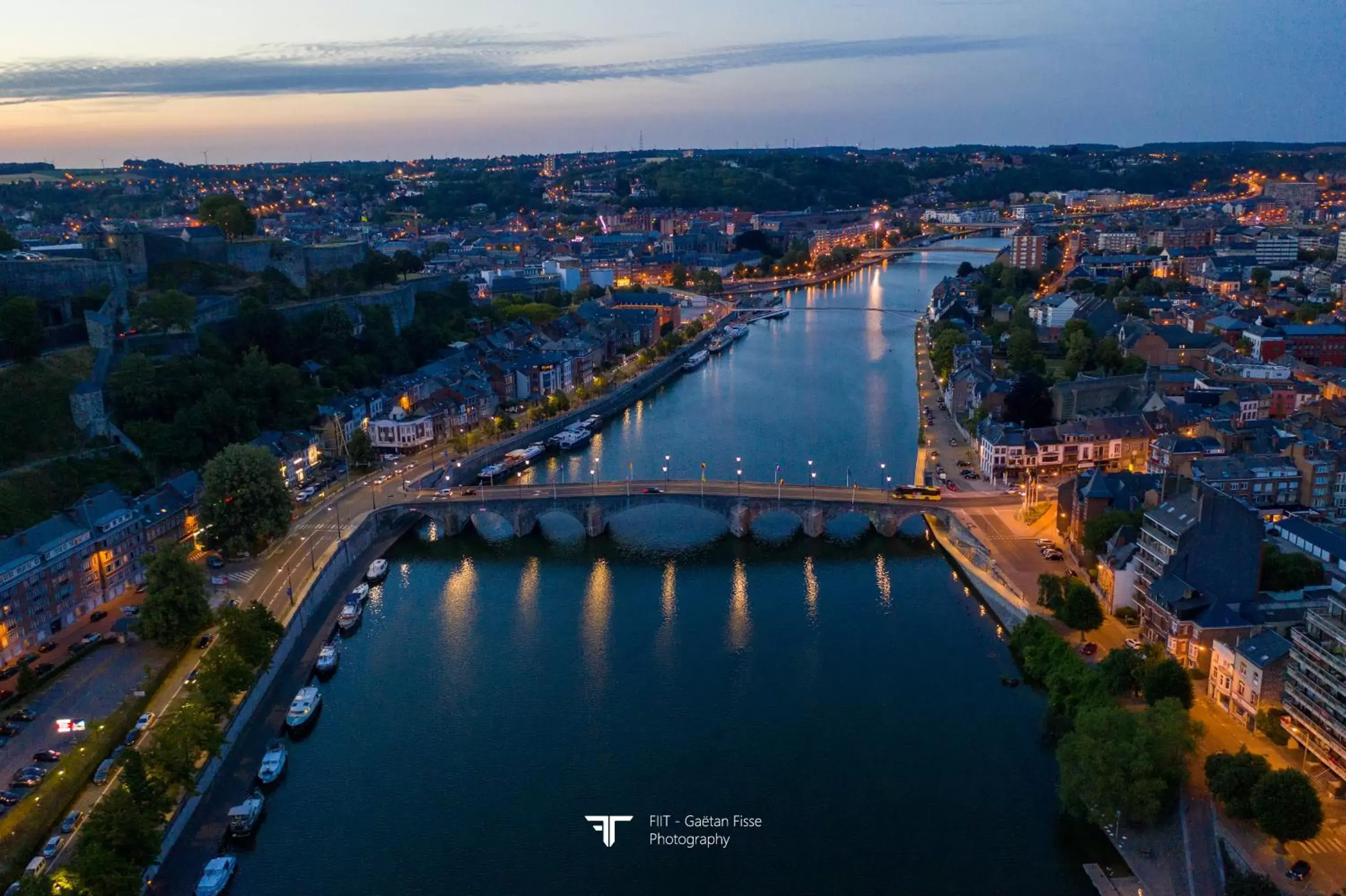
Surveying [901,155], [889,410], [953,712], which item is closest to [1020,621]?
[953,712]

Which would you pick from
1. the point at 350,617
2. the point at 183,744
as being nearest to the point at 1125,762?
the point at 183,744

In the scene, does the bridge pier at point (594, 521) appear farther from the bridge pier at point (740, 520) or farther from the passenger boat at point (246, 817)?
the passenger boat at point (246, 817)

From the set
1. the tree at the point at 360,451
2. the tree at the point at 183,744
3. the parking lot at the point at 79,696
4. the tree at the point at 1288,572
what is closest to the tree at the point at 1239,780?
the tree at the point at 1288,572

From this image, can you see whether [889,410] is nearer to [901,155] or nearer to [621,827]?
[621,827]

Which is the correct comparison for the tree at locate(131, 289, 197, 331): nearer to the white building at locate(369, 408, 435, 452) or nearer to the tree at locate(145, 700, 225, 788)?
A: the white building at locate(369, 408, 435, 452)

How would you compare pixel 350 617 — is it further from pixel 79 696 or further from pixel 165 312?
pixel 165 312
